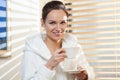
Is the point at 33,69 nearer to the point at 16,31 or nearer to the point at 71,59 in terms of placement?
the point at 71,59

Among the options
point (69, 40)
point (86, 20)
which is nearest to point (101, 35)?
point (86, 20)

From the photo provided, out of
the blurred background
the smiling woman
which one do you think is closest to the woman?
the smiling woman

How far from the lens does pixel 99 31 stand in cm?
207

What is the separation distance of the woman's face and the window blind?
0.71m

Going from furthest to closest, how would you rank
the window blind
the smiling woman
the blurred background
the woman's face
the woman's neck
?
the window blind
the blurred background
the smiling woman
the woman's neck
the woman's face

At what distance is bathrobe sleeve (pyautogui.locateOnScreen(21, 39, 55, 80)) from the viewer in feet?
4.19

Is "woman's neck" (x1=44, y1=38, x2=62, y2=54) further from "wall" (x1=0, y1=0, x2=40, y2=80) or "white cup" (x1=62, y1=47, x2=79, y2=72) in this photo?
"wall" (x1=0, y1=0, x2=40, y2=80)

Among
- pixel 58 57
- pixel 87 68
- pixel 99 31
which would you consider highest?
pixel 99 31

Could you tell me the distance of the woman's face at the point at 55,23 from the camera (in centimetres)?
140

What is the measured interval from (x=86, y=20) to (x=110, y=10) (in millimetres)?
238

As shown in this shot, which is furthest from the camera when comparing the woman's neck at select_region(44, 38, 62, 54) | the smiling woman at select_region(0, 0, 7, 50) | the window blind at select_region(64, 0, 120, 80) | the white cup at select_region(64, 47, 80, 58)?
the window blind at select_region(64, 0, 120, 80)

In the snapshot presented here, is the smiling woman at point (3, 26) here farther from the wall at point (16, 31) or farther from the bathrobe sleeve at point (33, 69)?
the bathrobe sleeve at point (33, 69)

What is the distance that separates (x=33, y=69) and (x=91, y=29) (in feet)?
3.02

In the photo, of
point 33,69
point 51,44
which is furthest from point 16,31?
point 33,69
